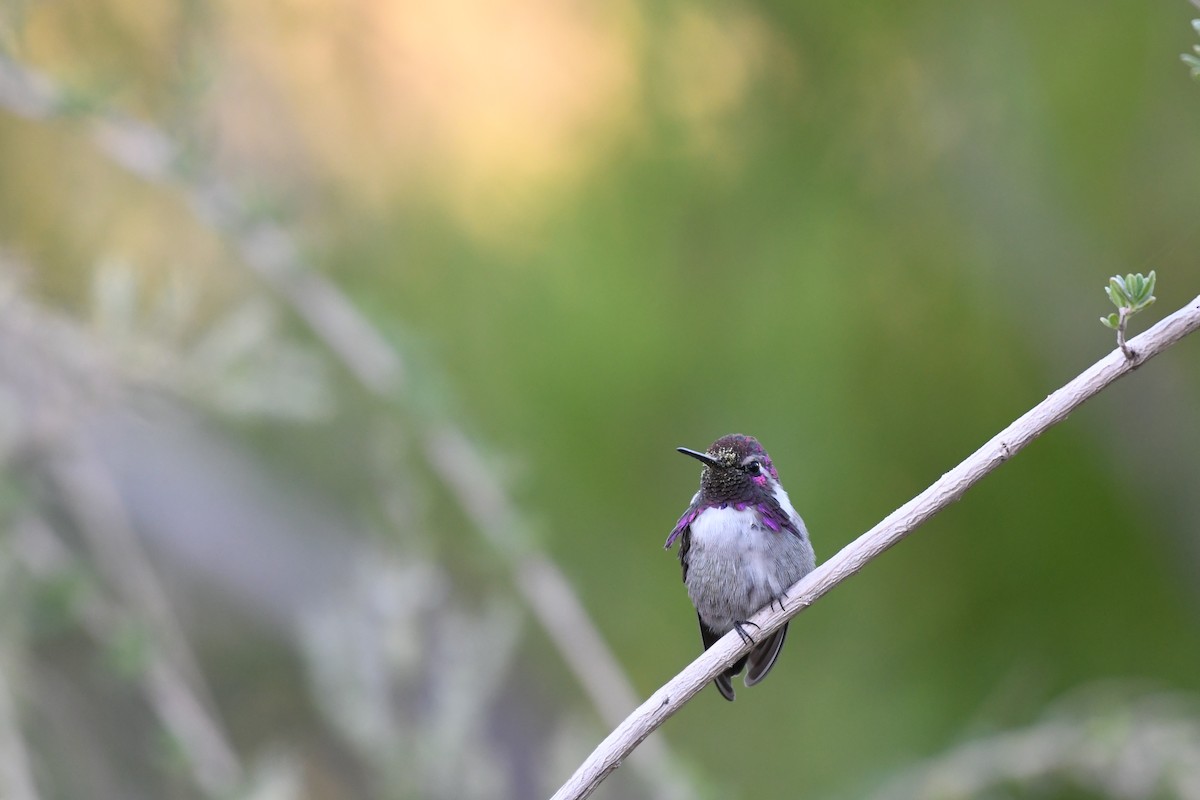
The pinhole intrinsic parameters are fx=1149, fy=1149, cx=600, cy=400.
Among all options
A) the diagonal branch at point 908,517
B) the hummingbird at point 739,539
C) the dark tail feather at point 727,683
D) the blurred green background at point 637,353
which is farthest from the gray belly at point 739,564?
the blurred green background at point 637,353

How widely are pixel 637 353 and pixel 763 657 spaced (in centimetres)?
197

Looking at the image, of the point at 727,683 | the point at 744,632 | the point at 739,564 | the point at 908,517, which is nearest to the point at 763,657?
the point at 727,683

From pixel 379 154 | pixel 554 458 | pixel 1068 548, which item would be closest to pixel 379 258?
pixel 379 154

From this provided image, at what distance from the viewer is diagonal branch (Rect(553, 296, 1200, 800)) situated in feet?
3.84

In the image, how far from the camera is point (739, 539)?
1796mm

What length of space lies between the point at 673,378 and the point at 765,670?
77.3 inches

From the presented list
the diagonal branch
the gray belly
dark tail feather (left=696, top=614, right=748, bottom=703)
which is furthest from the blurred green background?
the diagonal branch

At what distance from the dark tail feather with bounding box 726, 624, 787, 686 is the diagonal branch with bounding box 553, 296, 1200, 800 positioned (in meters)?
0.58

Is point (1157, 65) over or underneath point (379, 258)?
underneath

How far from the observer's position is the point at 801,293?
151 inches

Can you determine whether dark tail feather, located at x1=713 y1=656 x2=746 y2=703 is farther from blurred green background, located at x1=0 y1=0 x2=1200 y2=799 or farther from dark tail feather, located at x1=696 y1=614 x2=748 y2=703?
blurred green background, located at x1=0 y1=0 x2=1200 y2=799

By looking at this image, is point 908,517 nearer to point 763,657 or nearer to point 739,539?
point 739,539

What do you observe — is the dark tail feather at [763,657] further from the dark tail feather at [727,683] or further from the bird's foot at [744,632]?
the bird's foot at [744,632]

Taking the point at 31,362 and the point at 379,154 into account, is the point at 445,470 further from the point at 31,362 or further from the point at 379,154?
the point at 379,154
